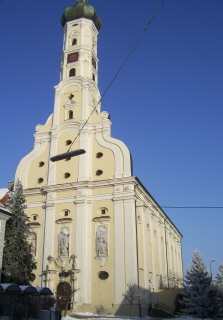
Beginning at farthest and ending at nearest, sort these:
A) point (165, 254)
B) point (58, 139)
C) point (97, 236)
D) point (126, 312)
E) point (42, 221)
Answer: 1. point (165, 254)
2. point (58, 139)
3. point (42, 221)
4. point (97, 236)
5. point (126, 312)

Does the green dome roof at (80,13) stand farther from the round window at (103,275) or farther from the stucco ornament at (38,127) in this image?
the round window at (103,275)

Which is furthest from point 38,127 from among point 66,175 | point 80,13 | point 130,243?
point 130,243

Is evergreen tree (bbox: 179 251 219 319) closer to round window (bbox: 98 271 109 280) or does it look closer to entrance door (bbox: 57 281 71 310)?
round window (bbox: 98 271 109 280)

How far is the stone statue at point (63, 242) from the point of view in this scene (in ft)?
98.2

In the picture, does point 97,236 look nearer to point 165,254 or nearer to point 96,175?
point 96,175

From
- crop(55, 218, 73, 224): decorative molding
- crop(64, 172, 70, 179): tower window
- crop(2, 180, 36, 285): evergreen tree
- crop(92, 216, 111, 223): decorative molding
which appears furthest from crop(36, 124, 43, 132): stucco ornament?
crop(92, 216, 111, 223): decorative molding

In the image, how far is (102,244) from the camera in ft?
96.5

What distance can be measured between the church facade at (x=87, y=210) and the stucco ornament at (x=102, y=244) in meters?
0.08

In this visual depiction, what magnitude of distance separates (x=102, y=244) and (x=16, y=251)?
303 inches

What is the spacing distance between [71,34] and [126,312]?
31.6 m

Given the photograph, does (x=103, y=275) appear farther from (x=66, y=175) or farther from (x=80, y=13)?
(x=80, y=13)

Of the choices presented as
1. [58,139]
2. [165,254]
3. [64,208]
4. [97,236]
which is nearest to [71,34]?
[58,139]

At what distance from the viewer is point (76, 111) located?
36125 mm

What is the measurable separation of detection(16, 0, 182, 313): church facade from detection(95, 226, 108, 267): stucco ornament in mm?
80
